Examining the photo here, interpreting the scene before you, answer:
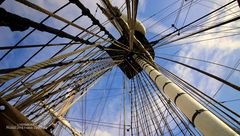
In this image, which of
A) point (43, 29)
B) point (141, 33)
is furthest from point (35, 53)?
point (141, 33)

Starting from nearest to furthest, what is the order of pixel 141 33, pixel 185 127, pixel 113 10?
pixel 185 127 < pixel 113 10 < pixel 141 33

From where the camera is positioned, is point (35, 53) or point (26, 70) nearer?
point (26, 70)

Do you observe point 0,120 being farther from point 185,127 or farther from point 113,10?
point 113,10

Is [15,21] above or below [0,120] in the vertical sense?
above

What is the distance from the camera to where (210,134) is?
2.17 m

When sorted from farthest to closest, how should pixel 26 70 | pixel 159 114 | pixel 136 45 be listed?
pixel 136 45, pixel 159 114, pixel 26 70

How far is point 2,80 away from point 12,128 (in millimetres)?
627

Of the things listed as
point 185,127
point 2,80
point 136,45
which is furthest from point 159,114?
point 2,80

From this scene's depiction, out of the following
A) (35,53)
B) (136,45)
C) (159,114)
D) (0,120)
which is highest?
(35,53)

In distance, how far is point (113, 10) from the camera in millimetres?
7016

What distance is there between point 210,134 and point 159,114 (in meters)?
5.57

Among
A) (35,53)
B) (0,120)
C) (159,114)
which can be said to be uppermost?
(35,53)

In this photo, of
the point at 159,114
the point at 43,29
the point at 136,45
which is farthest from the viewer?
the point at 136,45

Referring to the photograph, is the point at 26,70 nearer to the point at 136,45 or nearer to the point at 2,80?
the point at 2,80
